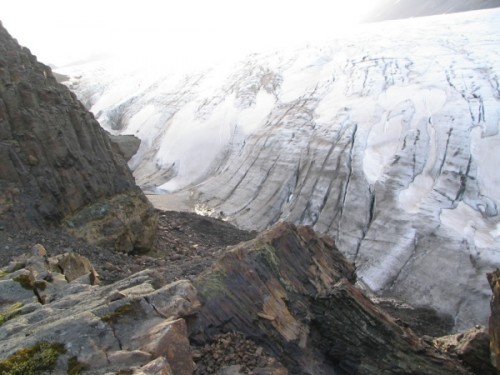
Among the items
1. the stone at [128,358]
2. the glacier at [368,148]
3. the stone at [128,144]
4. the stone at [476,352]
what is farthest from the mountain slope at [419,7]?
the stone at [128,358]

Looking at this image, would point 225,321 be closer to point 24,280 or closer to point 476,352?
point 24,280

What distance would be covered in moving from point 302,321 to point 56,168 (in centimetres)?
1103

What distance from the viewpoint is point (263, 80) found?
39281 millimetres

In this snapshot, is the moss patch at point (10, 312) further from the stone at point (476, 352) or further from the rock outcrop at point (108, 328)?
the stone at point (476, 352)

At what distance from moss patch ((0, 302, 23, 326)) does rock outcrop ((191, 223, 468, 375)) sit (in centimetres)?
305

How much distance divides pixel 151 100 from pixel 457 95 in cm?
2979

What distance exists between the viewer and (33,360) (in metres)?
5.68

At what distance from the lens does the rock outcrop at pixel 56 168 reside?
14922 mm

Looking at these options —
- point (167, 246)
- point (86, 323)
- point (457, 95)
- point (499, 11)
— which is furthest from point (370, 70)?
point (86, 323)

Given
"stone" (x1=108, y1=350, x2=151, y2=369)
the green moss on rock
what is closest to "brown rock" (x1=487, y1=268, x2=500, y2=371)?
"stone" (x1=108, y1=350, x2=151, y2=369)

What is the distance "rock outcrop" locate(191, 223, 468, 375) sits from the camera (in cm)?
796

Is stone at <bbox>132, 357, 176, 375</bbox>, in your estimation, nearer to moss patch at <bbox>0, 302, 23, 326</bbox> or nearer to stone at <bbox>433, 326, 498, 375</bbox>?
moss patch at <bbox>0, 302, 23, 326</bbox>

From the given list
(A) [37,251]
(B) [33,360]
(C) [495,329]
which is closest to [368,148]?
(C) [495,329]

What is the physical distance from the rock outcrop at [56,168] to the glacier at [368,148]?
30.5 ft
